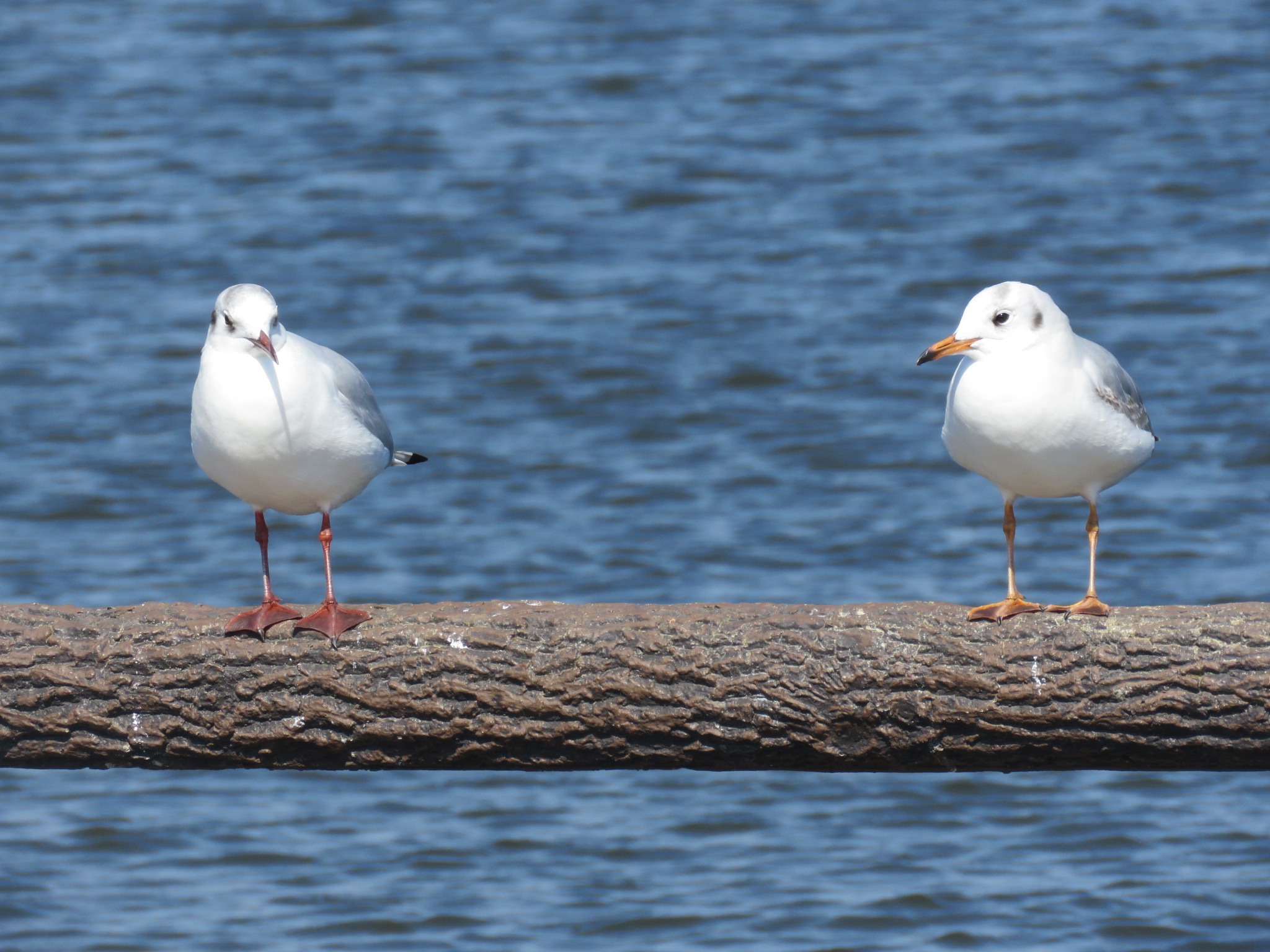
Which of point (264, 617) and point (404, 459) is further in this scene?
point (404, 459)

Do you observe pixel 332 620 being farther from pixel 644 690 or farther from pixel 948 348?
pixel 948 348

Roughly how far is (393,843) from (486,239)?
9.94 metres

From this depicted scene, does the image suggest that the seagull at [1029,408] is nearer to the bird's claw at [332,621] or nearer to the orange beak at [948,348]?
the orange beak at [948,348]

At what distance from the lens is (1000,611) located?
473 cm

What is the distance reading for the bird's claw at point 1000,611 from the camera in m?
4.72

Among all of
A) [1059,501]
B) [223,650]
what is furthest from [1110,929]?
[1059,501]

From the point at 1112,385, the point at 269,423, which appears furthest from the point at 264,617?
the point at 1112,385

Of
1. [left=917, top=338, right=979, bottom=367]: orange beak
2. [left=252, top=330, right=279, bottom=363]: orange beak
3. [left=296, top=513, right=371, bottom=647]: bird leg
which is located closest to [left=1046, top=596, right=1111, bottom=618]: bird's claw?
[left=917, top=338, right=979, bottom=367]: orange beak

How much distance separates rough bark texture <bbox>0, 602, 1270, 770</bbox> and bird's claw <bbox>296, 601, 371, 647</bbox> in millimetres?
29

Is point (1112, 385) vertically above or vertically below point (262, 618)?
above

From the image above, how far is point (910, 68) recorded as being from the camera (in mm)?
21062

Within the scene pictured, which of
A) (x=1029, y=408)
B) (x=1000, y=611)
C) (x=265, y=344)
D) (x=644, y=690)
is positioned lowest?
(x=644, y=690)

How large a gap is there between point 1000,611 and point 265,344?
7.11ft

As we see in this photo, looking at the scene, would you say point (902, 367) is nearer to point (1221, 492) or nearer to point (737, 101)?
point (1221, 492)
